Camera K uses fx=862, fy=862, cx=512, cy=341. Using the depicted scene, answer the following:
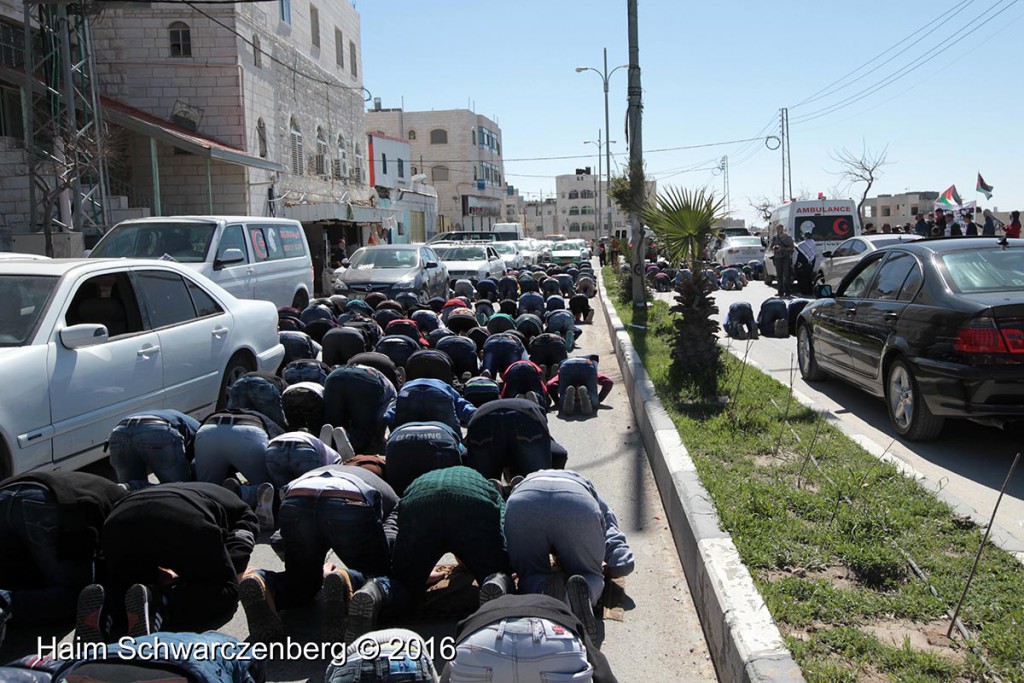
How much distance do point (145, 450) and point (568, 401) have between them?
15.9ft

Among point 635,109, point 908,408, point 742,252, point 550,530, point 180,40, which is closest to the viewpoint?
point 550,530

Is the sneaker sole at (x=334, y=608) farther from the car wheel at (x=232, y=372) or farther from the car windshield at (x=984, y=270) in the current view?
the car windshield at (x=984, y=270)

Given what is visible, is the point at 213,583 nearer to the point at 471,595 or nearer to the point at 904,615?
the point at 471,595

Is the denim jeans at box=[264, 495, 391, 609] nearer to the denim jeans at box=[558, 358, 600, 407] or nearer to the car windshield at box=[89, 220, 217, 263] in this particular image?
the denim jeans at box=[558, 358, 600, 407]

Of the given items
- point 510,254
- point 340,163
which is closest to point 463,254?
point 510,254

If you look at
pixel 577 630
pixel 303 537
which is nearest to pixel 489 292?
pixel 303 537

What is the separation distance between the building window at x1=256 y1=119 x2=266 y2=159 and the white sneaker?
85.0 feet

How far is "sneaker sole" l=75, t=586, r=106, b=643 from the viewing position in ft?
12.0

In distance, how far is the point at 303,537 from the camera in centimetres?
419

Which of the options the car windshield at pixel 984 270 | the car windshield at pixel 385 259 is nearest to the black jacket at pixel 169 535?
the car windshield at pixel 984 270

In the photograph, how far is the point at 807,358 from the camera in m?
10.4

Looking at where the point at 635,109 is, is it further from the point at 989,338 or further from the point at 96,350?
the point at 96,350

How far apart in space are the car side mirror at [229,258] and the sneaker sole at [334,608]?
9111mm

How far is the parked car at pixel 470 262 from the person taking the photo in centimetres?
2494
